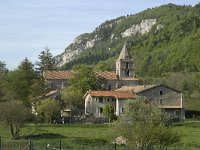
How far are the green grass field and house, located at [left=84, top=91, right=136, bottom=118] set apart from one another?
51.8ft

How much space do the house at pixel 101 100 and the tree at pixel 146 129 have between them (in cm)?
5049

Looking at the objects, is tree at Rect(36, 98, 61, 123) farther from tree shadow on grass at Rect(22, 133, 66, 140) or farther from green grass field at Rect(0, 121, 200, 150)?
tree shadow on grass at Rect(22, 133, 66, 140)

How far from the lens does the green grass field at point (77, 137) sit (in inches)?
1876

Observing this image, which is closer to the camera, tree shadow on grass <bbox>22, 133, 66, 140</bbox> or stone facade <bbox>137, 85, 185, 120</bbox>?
tree shadow on grass <bbox>22, 133, 66, 140</bbox>

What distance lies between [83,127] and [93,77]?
29.2m

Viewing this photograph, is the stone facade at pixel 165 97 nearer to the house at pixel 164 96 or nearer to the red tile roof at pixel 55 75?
the house at pixel 164 96

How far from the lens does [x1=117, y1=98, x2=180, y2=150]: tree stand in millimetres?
38781

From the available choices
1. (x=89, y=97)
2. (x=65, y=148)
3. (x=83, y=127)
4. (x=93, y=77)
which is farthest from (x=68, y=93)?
(x=65, y=148)

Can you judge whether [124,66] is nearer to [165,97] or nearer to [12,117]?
[165,97]

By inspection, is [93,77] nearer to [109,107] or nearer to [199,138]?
[109,107]

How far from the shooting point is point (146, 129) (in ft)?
127

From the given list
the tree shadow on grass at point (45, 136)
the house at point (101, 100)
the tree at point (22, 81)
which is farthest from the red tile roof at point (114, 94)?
the tree shadow on grass at point (45, 136)

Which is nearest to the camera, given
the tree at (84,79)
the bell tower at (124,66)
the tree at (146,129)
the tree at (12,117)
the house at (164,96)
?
the tree at (146,129)

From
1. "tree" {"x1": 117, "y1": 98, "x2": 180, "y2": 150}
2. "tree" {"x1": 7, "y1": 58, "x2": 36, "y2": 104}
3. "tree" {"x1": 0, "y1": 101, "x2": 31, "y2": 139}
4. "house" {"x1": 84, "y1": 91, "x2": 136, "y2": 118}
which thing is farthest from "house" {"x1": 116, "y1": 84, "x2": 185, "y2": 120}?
"tree" {"x1": 117, "y1": 98, "x2": 180, "y2": 150}
